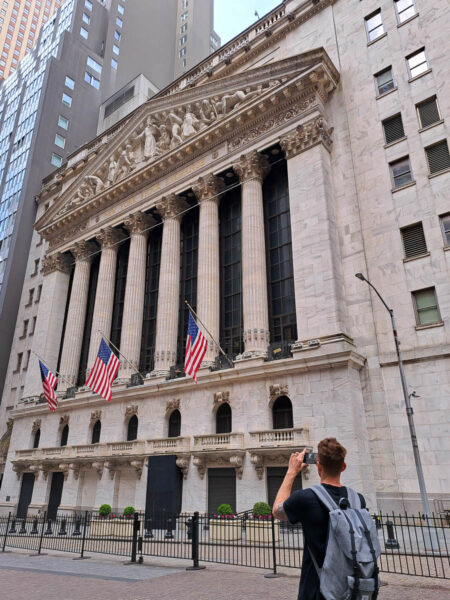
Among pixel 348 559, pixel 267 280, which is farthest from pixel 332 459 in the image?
pixel 267 280

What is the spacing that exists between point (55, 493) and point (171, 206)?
921 inches

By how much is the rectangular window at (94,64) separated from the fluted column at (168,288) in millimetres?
48242

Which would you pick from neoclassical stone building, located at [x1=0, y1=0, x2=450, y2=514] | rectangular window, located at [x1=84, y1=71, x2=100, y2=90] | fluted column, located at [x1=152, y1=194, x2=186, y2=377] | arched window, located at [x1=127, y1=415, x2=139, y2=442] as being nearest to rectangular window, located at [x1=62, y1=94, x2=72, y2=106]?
rectangular window, located at [x1=84, y1=71, x2=100, y2=90]

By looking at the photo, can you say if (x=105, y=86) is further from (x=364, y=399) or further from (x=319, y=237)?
(x=364, y=399)

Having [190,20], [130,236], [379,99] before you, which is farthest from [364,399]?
[190,20]

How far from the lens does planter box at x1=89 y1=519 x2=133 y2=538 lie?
20.5 metres

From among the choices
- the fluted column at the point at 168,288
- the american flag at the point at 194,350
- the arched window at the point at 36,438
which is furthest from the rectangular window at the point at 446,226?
the arched window at the point at 36,438

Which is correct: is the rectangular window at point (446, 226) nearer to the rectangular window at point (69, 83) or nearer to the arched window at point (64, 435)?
the arched window at point (64, 435)

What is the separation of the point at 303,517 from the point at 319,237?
23.2 m

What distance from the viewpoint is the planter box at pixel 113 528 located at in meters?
20.5

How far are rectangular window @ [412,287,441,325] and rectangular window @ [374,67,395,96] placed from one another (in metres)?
13.5

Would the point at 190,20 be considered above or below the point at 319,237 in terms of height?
above

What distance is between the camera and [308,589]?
374 centimetres

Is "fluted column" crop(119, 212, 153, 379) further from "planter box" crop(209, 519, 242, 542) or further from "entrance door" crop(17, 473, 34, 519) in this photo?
"planter box" crop(209, 519, 242, 542)
